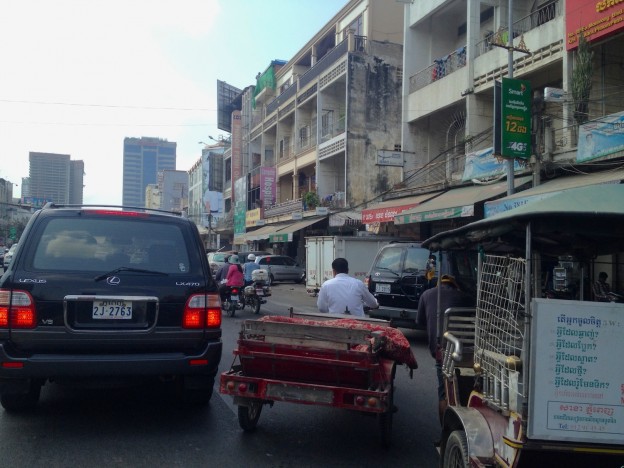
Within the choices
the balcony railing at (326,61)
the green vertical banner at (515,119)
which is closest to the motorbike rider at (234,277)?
the green vertical banner at (515,119)

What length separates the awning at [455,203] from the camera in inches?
614

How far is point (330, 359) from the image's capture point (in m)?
4.47

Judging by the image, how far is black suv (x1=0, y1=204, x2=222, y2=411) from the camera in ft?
15.0

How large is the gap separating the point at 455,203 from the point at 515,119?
306cm

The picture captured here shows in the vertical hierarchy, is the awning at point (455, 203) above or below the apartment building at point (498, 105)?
below

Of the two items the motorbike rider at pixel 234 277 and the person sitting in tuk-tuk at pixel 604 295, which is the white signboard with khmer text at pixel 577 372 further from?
the motorbike rider at pixel 234 277

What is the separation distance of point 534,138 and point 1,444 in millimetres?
13568

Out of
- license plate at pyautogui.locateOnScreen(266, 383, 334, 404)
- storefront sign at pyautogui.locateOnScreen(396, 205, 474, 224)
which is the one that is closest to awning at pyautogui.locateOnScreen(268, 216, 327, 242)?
storefront sign at pyautogui.locateOnScreen(396, 205, 474, 224)

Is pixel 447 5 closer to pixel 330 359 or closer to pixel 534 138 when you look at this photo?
pixel 534 138

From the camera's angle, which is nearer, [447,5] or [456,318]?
[456,318]

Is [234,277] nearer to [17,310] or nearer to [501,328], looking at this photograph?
[17,310]

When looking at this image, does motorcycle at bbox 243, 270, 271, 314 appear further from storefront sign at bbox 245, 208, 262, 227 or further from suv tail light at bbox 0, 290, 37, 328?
storefront sign at bbox 245, 208, 262, 227

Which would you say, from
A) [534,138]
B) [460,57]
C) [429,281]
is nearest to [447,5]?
[460,57]

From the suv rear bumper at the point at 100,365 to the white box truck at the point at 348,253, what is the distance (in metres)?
14.5
